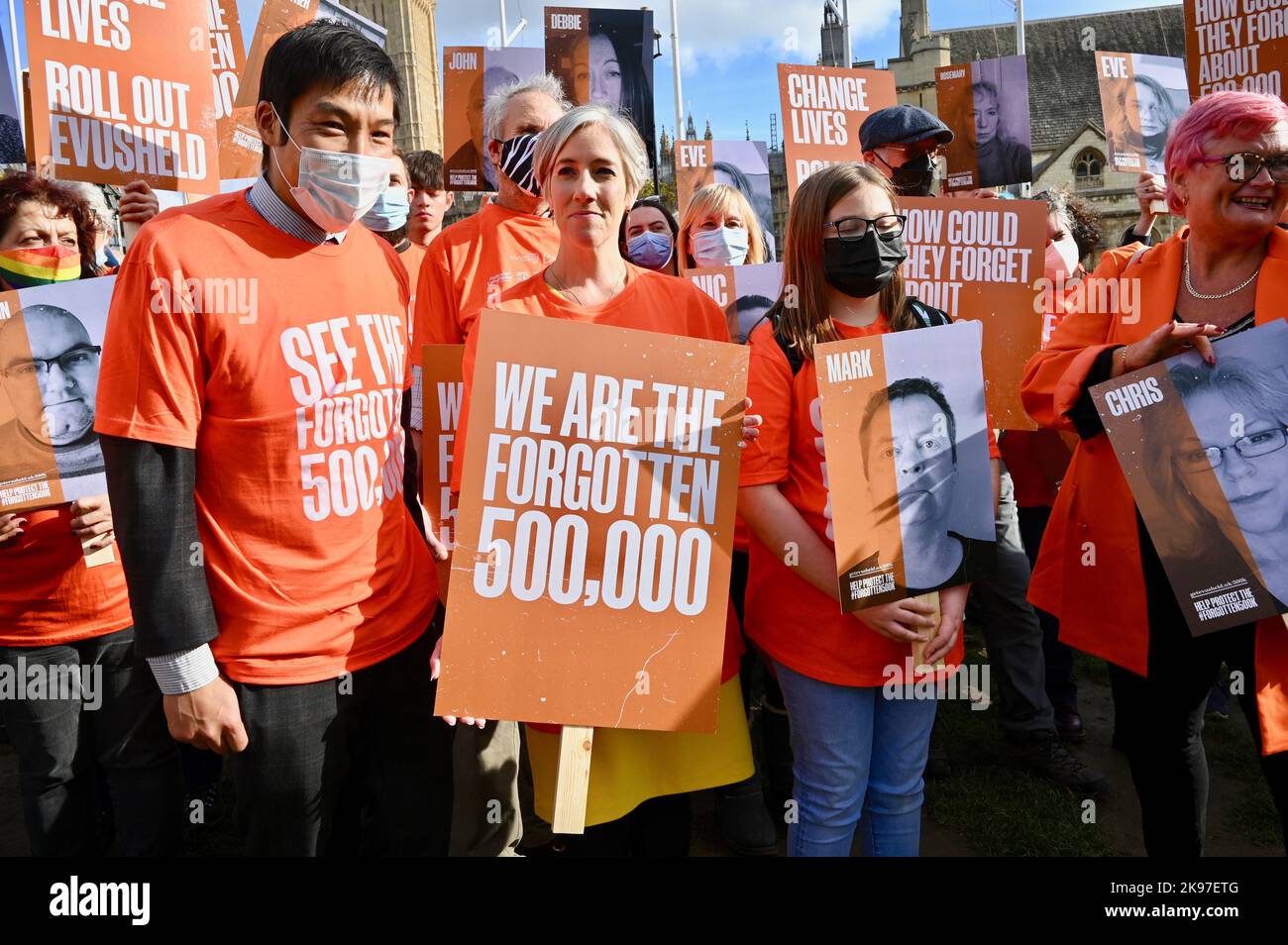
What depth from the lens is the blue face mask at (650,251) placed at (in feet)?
13.3

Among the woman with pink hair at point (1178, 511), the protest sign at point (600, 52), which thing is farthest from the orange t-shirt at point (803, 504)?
the protest sign at point (600, 52)

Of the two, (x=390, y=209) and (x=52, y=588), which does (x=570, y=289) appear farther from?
(x=52, y=588)

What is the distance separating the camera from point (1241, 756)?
415 cm

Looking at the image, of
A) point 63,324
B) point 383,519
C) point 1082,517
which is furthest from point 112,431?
point 1082,517

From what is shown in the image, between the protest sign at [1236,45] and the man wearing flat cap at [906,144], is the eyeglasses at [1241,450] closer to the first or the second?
the man wearing flat cap at [906,144]

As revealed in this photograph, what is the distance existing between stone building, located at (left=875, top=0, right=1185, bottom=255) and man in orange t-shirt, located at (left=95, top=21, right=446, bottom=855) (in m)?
38.2

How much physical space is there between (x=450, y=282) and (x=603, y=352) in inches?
51.8

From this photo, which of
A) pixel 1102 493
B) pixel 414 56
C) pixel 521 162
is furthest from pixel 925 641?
pixel 414 56

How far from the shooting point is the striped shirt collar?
2.10 m

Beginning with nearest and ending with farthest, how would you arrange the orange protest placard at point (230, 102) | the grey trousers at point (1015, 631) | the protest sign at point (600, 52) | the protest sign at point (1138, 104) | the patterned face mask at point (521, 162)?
1. the patterned face mask at point (521, 162)
2. the orange protest placard at point (230, 102)
3. the grey trousers at point (1015, 631)
4. the protest sign at point (1138, 104)
5. the protest sign at point (600, 52)

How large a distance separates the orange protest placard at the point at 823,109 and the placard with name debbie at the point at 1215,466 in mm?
3252

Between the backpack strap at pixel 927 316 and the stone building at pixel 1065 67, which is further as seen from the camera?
the stone building at pixel 1065 67

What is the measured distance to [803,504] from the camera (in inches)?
95.7
